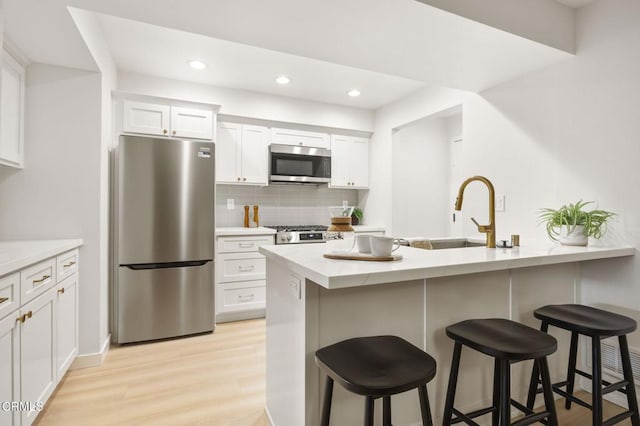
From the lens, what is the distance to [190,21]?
5.97 ft

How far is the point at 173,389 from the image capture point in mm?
2143

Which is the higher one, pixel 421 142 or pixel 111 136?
pixel 421 142

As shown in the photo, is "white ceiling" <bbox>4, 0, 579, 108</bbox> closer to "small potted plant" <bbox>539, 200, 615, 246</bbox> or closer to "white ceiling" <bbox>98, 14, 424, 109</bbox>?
"white ceiling" <bbox>98, 14, 424, 109</bbox>

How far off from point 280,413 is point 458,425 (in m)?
0.89

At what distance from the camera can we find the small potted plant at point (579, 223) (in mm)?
2016

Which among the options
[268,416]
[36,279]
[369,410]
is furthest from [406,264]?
[36,279]

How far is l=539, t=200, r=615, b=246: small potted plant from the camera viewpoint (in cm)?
202

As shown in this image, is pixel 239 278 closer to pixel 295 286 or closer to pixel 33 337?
pixel 33 337

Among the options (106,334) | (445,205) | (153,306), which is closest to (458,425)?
(153,306)

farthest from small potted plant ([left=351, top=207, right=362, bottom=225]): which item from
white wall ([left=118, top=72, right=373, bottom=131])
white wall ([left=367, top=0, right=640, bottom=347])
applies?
white wall ([left=367, top=0, right=640, bottom=347])

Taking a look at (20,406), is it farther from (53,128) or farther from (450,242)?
(450,242)

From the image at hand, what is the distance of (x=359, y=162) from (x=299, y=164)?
93cm

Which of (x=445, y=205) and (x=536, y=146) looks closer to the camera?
(x=536, y=146)

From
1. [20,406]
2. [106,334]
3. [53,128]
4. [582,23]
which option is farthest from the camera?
[106,334]
